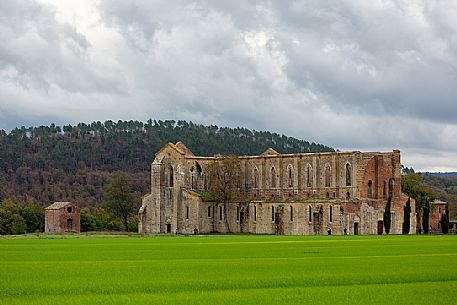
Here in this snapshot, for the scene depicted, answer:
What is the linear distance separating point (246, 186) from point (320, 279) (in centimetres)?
9010

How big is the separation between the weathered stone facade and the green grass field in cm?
5745

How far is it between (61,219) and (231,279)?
3395 inches

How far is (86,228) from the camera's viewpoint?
12369cm

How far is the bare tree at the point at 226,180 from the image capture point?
11919cm

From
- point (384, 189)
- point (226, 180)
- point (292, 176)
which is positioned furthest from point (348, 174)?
point (226, 180)

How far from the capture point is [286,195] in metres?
120

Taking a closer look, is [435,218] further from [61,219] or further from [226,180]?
[61,219]

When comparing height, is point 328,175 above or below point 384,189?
above

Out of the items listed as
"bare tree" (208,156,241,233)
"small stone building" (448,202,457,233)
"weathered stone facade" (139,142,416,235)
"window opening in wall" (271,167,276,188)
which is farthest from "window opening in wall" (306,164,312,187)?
"small stone building" (448,202,457,233)

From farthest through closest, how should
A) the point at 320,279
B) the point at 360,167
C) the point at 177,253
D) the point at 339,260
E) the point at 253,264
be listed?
the point at 360,167
the point at 177,253
the point at 339,260
the point at 253,264
the point at 320,279

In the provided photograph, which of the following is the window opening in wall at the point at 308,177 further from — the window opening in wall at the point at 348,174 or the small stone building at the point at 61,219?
the small stone building at the point at 61,219

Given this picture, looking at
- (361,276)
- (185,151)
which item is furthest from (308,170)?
(361,276)

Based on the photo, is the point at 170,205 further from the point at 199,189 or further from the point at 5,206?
the point at 5,206

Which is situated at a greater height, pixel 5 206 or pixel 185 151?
pixel 185 151
